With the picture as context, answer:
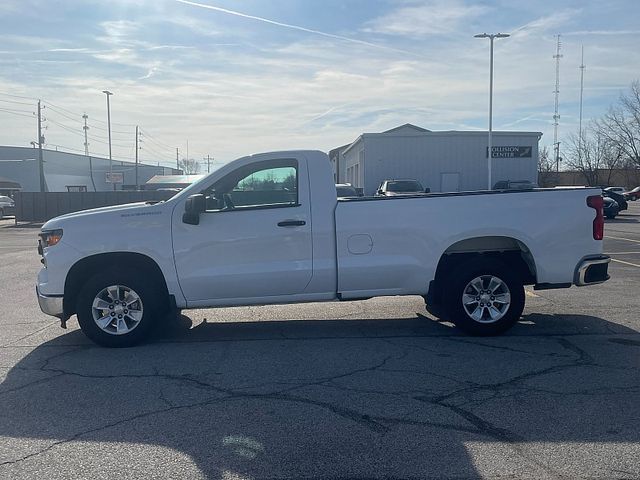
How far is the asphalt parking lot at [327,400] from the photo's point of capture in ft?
13.9

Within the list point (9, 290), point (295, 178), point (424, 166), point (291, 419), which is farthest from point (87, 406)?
point (424, 166)

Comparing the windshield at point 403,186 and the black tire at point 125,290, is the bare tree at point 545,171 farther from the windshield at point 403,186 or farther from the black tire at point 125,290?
the black tire at point 125,290

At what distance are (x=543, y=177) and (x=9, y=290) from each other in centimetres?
6258

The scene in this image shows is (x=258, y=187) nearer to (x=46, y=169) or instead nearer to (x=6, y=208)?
(x=6, y=208)

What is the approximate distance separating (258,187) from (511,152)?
35106 mm

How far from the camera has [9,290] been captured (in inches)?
453

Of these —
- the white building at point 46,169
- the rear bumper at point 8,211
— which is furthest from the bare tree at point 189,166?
the rear bumper at point 8,211

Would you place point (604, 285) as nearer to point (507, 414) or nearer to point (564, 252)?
point (564, 252)

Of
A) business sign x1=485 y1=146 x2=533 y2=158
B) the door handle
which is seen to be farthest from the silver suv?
the door handle

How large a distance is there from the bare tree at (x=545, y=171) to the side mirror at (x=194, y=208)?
53.7 m

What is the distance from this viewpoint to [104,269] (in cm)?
732

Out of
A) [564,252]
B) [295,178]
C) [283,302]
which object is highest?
[295,178]

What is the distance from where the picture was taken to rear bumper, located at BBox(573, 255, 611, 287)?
754 cm

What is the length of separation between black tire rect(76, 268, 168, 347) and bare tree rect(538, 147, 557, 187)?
53913 mm
